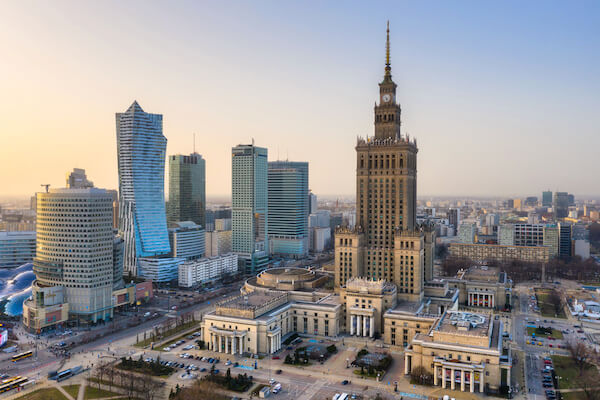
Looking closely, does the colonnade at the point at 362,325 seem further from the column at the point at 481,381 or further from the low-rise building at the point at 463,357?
the column at the point at 481,381

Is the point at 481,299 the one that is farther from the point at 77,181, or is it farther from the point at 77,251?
the point at 77,181

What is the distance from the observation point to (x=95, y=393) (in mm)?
85250

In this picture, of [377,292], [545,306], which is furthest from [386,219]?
[545,306]

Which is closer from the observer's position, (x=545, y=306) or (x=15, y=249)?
(x=545, y=306)

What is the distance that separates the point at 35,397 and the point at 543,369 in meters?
95.7

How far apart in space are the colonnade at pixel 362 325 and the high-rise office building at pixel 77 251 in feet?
228

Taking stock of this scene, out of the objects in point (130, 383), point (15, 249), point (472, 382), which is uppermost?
point (15, 249)

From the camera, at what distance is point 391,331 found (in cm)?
11112

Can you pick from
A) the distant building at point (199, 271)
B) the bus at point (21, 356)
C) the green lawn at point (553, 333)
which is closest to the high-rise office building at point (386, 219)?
the green lawn at point (553, 333)

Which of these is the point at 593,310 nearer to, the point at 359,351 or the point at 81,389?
the point at 359,351

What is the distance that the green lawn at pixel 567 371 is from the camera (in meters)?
89.1

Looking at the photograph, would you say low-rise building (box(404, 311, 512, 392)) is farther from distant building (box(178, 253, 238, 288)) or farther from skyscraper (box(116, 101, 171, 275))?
skyscraper (box(116, 101, 171, 275))

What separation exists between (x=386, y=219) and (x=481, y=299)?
162 feet

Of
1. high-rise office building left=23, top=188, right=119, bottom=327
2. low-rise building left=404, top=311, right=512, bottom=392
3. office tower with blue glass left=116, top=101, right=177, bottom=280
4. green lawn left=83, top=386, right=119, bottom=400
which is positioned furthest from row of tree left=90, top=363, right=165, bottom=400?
office tower with blue glass left=116, top=101, right=177, bottom=280
